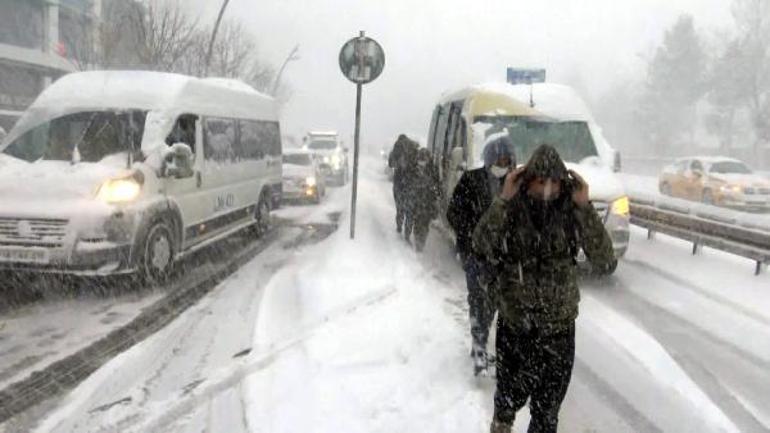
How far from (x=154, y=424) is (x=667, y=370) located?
12.8 feet

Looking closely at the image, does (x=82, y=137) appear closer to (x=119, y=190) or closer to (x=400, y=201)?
(x=119, y=190)

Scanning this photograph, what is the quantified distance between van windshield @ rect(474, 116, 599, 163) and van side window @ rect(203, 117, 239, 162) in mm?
3684

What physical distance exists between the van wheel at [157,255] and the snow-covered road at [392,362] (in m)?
0.73

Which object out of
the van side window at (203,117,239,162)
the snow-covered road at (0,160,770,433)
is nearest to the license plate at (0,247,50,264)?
the snow-covered road at (0,160,770,433)

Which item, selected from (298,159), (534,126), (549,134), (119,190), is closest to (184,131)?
(119,190)

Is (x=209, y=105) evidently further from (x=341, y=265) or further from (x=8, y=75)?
(x=8, y=75)

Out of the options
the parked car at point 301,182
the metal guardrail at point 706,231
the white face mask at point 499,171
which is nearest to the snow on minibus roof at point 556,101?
the metal guardrail at point 706,231

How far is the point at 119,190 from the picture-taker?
7.89 m

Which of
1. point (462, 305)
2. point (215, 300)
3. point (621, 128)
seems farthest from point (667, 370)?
point (621, 128)

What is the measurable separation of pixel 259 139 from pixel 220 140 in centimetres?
231

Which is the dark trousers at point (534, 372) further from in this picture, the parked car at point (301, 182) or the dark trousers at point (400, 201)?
the parked car at point (301, 182)

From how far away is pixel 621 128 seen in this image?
9719cm

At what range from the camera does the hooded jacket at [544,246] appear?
344 centimetres

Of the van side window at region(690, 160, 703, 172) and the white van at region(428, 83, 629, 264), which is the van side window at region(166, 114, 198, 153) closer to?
the white van at region(428, 83, 629, 264)
